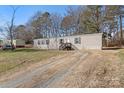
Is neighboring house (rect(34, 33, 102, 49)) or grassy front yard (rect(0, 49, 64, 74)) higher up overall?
neighboring house (rect(34, 33, 102, 49))

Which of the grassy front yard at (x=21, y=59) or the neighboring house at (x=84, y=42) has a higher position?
the neighboring house at (x=84, y=42)

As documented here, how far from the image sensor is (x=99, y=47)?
12008mm

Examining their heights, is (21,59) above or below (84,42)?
below

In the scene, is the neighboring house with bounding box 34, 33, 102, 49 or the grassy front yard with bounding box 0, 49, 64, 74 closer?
the grassy front yard with bounding box 0, 49, 64, 74

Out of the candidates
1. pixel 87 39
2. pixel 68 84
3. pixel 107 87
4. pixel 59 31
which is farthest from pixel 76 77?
pixel 87 39

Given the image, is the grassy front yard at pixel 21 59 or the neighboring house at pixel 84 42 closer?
the grassy front yard at pixel 21 59

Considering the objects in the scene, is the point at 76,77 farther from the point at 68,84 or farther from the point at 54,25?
the point at 54,25

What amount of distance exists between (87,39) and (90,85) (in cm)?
991

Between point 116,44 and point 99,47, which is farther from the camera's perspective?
point 99,47

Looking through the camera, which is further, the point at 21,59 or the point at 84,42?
the point at 84,42
